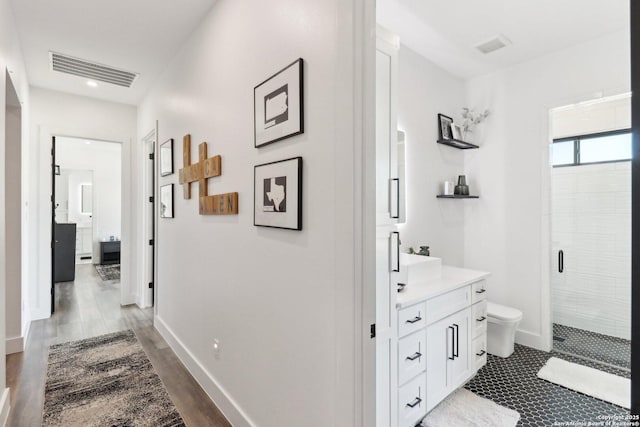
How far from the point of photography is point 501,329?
2809mm

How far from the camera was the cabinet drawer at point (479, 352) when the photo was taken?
236cm

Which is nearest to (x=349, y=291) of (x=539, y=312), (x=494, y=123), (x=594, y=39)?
(x=539, y=312)

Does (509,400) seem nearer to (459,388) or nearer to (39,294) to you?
(459,388)

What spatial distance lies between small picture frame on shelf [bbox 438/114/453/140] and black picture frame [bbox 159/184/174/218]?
8.80ft

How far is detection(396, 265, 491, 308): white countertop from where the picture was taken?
70.2 inches

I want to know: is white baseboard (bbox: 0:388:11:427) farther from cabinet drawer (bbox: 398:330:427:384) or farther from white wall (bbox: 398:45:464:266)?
white wall (bbox: 398:45:464:266)

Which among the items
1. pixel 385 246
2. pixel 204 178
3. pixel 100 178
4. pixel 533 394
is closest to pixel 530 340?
pixel 533 394

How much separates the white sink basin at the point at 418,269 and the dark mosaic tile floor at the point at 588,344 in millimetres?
1541

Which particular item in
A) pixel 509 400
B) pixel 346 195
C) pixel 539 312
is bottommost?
pixel 509 400

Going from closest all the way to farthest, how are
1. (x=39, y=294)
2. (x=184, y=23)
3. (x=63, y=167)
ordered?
(x=184, y=23) → (x=39, y=294) → (x=63, y=167)

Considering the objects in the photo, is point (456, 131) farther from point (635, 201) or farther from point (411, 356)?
point (635, 201)

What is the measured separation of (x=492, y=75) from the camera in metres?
3.34

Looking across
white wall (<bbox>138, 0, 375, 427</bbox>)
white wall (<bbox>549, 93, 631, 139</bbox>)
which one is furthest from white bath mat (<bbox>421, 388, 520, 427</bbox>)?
white wall (<bbox>549, 93, 631, 139</bbox>)

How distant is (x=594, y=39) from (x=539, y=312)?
96.7 inches
